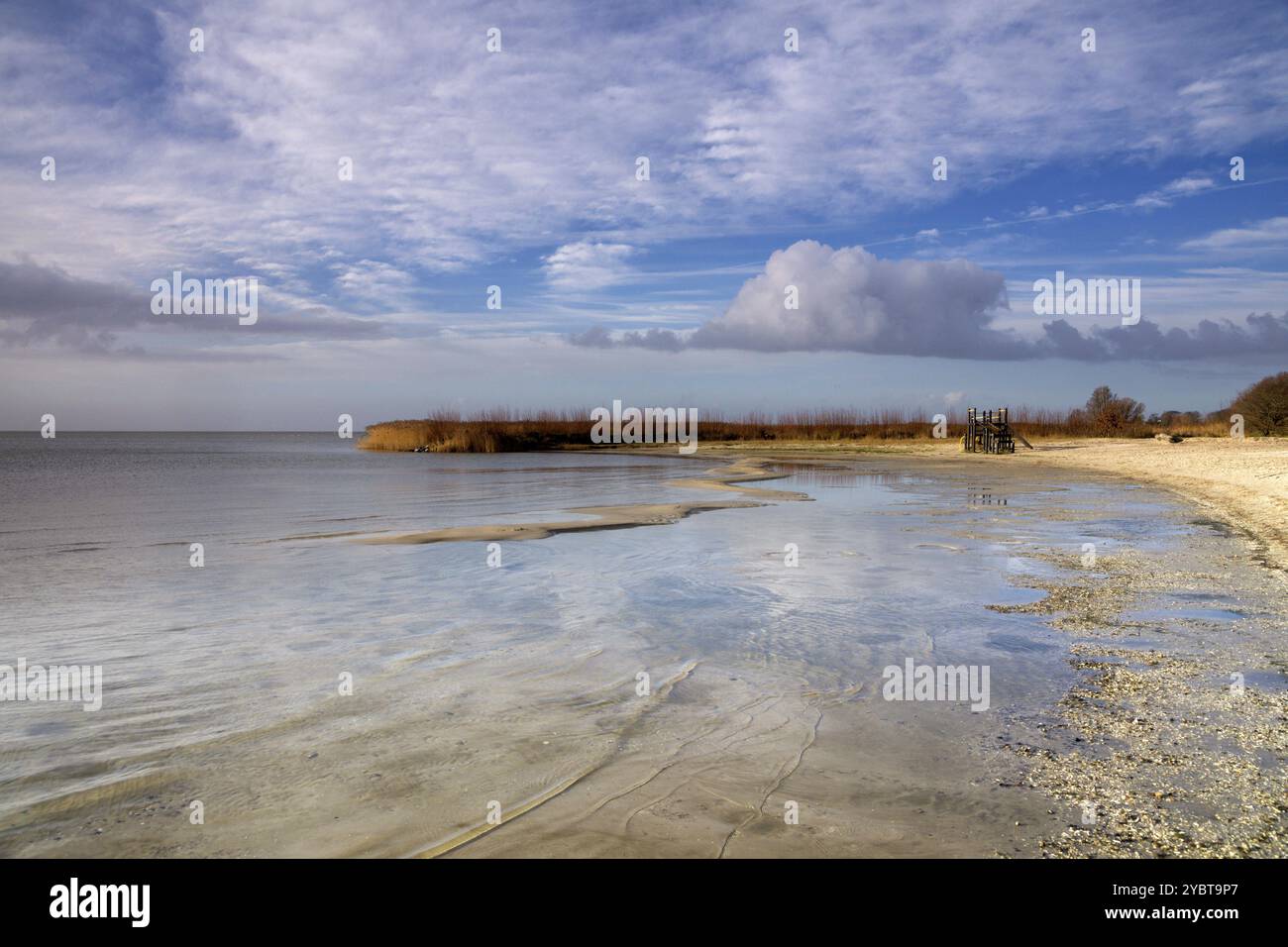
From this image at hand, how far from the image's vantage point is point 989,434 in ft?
152

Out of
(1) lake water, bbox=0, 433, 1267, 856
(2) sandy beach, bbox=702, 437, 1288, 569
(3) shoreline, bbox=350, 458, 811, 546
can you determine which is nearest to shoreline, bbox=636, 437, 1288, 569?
(2) sandy beach, bbox=702, 437, 1288, 569

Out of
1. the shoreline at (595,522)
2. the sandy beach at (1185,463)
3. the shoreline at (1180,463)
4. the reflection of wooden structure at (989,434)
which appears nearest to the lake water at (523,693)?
the shoreline at (595,522)

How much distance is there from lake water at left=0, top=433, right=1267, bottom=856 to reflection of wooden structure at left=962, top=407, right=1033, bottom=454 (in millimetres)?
34165

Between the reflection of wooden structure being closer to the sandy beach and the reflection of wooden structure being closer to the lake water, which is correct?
the sandy beach

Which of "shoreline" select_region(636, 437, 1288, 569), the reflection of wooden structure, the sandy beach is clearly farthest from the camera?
the reflection of wooden structure

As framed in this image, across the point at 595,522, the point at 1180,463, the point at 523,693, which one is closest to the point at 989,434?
the point at 1180,463

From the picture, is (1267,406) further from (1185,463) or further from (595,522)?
(595,522)

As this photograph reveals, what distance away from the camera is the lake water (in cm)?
358

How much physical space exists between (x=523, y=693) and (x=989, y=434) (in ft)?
151

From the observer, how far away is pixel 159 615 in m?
7.89
